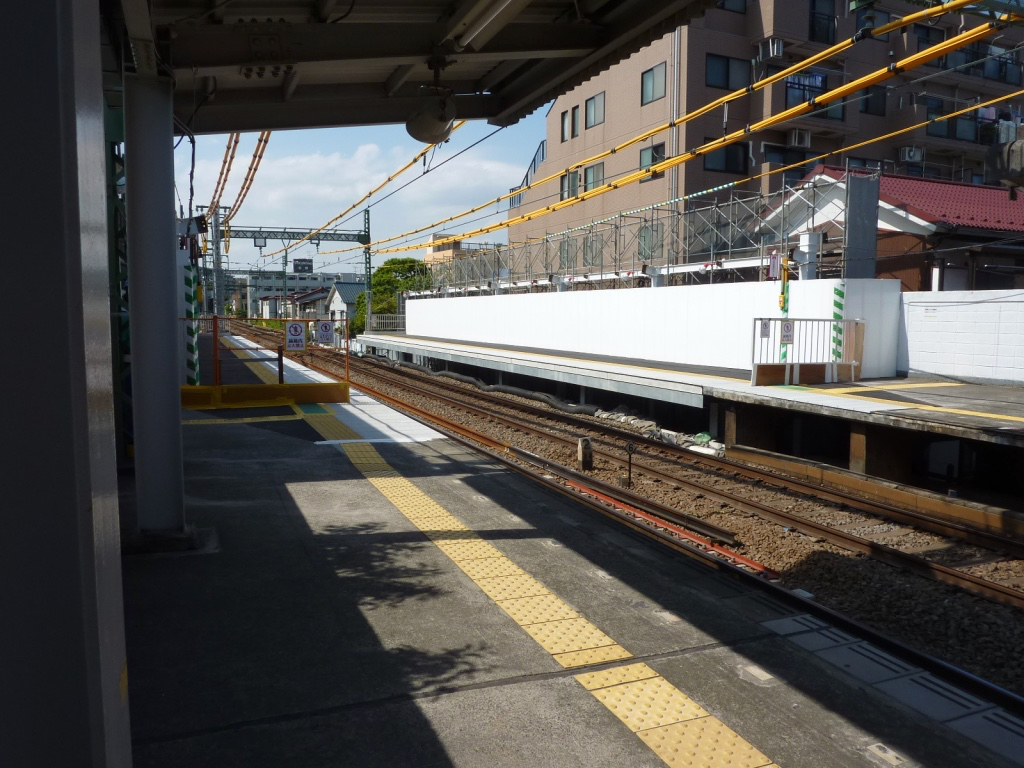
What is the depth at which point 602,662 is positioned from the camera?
4.53 metres

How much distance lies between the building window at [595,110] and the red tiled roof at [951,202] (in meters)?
13.6

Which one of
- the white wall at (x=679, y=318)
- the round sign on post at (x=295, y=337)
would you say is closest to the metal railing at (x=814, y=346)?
the white wall at (x=679, y=318)

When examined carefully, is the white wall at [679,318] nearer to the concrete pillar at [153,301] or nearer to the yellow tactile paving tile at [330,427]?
the yellow tactile paving tile at [330,427]

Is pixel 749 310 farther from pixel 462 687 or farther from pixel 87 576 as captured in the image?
pixel 87 576

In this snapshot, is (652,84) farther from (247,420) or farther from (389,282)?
(389,282)

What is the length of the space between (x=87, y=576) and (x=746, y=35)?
32527mm

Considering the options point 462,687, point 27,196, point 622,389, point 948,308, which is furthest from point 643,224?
point 27,196

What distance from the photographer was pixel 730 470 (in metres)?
12.2

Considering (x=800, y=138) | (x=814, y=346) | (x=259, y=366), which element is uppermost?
(x=800, y=138)

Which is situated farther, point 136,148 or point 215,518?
point 215,518

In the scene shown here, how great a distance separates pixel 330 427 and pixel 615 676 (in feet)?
29.4

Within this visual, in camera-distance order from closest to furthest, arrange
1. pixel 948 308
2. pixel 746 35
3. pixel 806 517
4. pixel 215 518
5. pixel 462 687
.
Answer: pixel 462 687
pixel 215 518
pixel 806 517
pixel 948 308
pixel 746 35

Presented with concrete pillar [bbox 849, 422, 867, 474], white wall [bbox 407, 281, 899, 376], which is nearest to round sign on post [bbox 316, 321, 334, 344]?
white wall [bbox 407, 281, 899, 376]

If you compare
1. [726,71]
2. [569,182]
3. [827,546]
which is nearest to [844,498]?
[827,546]
